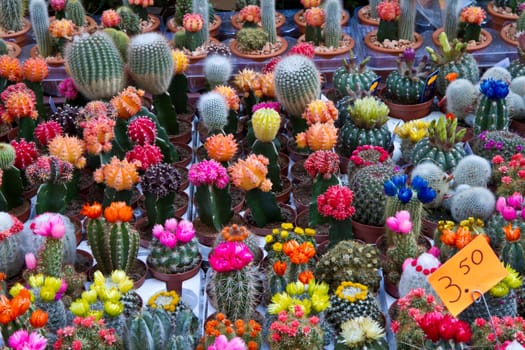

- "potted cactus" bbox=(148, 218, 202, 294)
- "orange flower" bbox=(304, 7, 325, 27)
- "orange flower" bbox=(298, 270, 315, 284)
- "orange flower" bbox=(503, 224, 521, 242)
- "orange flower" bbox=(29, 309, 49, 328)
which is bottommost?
"potted cactus" bbox=(148, 218, 202, 294)

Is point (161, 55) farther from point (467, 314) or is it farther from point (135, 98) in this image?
point (467, 314)

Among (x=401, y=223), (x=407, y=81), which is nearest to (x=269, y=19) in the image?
(x=407, y=81)

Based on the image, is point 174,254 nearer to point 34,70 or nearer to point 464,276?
point 464,276

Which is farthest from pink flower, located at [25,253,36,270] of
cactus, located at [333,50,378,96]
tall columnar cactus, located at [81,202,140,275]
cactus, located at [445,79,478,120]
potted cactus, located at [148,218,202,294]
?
cactus, located at [445,79,478,120]

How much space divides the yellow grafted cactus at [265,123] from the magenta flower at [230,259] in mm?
1077

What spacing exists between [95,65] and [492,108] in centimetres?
231

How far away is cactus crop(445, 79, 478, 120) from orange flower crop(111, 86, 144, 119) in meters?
1.90

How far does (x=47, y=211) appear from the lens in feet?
12.8

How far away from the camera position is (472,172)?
4.00m

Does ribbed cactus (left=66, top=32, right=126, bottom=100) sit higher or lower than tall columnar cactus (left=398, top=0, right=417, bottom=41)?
higher

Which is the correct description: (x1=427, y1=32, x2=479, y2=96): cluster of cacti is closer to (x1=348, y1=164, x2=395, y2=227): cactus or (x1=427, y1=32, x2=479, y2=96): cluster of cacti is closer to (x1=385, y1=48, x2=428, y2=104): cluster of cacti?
(x1=385, y1=48, x2=428, y2=104): cluster of cacti

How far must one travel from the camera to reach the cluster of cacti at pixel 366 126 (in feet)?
14.4

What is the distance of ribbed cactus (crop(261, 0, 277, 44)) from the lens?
568 cm

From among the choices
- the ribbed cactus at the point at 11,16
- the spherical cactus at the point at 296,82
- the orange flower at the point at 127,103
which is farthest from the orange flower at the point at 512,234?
the ribbed cactus at the point at 11,16
